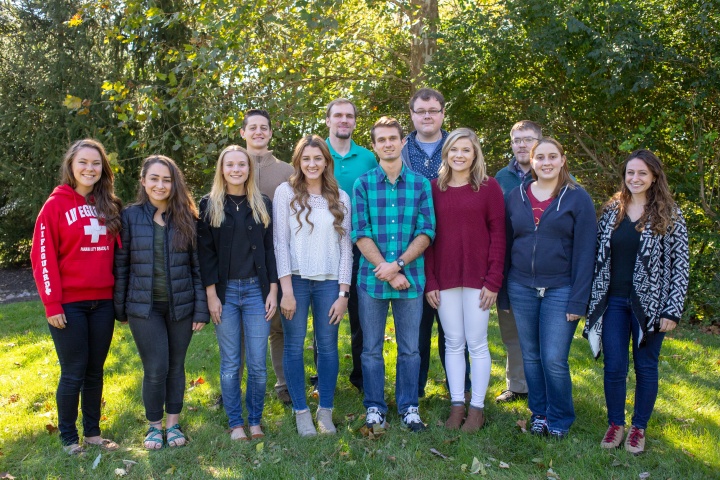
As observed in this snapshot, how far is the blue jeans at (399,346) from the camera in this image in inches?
170

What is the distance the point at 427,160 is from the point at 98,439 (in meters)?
3.25

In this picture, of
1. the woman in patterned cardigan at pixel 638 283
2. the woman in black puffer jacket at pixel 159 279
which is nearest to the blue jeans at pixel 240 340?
the woman in black puffer jacket at pixel 159 279

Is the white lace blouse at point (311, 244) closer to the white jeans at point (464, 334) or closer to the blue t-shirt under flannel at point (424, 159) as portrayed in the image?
the white jeans at point (464, 334)

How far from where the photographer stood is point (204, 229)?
13.6ft

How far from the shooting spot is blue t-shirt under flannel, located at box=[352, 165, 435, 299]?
166 inches

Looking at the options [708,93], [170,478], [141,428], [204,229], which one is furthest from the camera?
[708,93]

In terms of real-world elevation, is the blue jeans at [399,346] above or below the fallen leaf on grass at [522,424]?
above

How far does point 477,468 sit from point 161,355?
2.24 metres

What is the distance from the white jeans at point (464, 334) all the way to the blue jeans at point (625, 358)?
0.83m

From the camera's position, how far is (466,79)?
876cm

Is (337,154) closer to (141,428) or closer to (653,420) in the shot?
(141,428)

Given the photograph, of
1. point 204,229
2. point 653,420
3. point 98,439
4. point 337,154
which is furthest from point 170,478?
point 653,420

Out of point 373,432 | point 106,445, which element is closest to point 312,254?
point 373,432

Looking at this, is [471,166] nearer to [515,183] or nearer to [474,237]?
[474,237]
